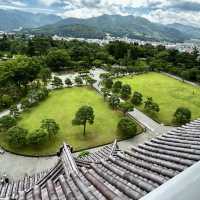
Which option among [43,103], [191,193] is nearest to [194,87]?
[43,103]

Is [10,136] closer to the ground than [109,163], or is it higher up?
closer to the ground

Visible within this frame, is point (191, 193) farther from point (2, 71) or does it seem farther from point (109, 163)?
point (2, 71)

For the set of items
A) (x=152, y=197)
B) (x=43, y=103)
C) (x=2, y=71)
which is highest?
(x=152, y=197)

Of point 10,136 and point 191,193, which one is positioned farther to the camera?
point 10,136

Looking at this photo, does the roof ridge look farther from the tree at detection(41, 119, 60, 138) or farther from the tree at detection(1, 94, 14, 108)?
the tree at detection(1, 94, 14, 108)

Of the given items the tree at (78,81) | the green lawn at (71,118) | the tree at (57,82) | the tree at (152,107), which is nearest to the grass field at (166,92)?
the tree at (152,107)

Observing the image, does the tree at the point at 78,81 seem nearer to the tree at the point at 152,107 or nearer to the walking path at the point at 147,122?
the walking path at the point at 147,122

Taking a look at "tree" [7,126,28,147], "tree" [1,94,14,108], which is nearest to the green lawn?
"tree" [7,126,28,147]
